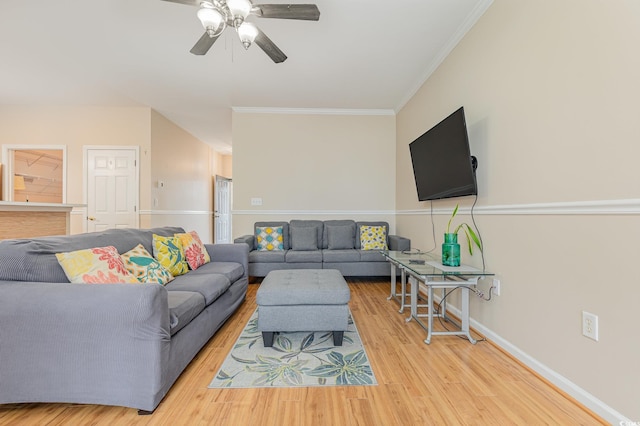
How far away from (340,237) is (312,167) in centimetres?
131

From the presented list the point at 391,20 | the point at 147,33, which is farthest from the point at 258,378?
the point at 147,33

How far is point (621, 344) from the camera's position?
4.25 feet

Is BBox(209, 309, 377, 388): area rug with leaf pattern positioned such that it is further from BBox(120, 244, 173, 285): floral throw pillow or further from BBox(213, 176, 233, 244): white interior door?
BBox(213, 176, 233, 244): white interior door

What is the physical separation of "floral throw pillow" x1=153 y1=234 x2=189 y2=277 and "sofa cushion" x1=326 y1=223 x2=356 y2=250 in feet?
7.16

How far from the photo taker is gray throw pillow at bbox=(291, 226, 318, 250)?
4.34m

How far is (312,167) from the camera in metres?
4.86

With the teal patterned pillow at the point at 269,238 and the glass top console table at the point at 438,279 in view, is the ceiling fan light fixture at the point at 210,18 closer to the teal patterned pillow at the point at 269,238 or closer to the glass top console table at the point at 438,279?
the glass top console table at the point at 438,279

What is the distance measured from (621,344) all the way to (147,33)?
408cm

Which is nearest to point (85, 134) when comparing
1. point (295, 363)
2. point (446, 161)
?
point (295, 363)

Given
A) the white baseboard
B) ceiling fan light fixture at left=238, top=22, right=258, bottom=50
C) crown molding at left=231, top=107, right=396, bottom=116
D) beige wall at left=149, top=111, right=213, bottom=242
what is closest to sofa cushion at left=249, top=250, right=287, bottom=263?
beige wall at left=149, top=111, right=213, bottom=242

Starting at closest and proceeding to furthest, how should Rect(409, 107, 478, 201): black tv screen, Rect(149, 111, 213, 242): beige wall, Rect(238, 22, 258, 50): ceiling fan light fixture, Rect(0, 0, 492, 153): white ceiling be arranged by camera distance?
1. Rect(238, 22, 258, 50): ceiling fan light fixture
2. Rect(409, 107, 478, 201): black tv screen
3. Rect(0, 0, 492, 153): white ceiling
4. Rect(149, 111, 213, 242): beige wall

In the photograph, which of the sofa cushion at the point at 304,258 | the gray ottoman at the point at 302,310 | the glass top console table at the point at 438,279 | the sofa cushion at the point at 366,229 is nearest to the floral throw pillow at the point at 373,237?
the sofa cushion at the point at 366,229

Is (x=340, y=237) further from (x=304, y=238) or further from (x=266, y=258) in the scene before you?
(x=266, y=258)

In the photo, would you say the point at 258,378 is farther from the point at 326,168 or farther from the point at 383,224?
the point at 326,168
